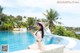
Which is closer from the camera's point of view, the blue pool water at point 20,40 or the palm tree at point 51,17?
the palm tree at point 51,17

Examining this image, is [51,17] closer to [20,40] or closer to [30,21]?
[30,21]

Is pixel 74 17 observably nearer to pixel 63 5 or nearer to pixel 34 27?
pixel 63 5

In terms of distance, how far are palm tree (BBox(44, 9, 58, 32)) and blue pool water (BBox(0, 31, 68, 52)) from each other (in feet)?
0.67

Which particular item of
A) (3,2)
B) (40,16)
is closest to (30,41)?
(40,16)

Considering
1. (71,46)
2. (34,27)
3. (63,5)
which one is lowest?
(71,46)

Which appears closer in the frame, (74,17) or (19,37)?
(74,17)

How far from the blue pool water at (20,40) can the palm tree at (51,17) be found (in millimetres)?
204

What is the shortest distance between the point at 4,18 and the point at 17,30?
11.1 inches

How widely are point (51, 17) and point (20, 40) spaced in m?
0.62

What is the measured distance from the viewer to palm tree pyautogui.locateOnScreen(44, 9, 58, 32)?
440 cm

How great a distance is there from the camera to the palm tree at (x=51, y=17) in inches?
173

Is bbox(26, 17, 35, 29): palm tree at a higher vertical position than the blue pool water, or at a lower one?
higher

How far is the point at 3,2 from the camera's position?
176 inches

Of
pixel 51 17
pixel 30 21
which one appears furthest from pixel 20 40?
pixel 51 17
